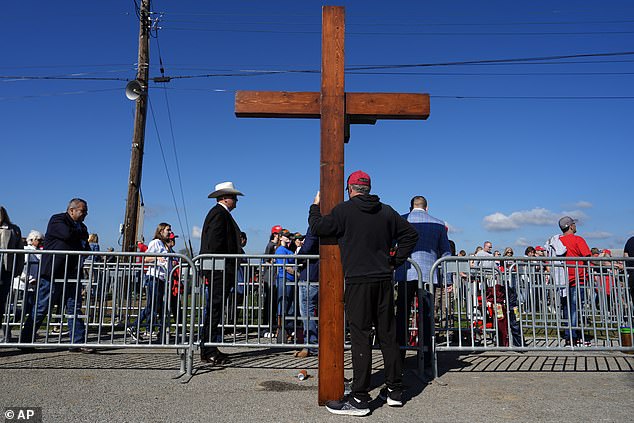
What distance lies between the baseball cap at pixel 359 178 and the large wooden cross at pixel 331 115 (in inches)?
4.9

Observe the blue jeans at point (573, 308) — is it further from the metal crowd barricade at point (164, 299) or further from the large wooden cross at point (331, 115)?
the large wooden cross at point (331, 115)

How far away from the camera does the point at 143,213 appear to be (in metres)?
13.5

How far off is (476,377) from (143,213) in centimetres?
1052

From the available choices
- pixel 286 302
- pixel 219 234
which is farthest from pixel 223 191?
pixel 286 302

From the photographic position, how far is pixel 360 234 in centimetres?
414

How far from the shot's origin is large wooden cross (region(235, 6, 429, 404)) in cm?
425

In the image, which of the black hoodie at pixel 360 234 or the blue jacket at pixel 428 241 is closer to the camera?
the black hoodie at pixel 360 234

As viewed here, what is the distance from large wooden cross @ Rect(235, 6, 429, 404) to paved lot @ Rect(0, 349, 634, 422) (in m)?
0.52

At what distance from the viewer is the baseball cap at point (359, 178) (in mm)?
4383

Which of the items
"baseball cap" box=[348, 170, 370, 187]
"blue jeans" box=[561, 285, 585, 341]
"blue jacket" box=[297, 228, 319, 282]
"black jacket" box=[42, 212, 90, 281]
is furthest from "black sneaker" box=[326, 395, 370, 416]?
"black jacket" box=[42, 212, 90, 281]

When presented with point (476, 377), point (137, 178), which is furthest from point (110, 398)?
point (137, 178)

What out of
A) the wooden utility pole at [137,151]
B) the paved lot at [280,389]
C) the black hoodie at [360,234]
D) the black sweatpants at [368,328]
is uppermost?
the wooden utility pole at [137,151]

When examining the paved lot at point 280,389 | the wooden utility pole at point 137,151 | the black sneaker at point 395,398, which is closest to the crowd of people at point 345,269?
the black sneaker at point 395,398

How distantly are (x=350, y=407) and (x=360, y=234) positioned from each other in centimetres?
139
